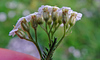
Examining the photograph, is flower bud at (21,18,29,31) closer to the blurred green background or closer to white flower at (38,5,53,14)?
white flower at (38,5,53,14)

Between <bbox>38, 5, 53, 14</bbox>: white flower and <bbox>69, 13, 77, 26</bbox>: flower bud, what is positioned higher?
<bbox>38, 5, 53, 14</bbox>: white flower

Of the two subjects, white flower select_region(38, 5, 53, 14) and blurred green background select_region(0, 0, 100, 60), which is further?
blurred green background select_region(0, 0, 100, 60)

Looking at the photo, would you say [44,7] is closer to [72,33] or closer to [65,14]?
[65,14]

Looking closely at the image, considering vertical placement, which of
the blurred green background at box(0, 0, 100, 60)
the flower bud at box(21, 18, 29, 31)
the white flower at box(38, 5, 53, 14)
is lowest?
the blurred green background at box(0, 0, 100, 60)

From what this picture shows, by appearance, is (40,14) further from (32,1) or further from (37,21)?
(32,1)

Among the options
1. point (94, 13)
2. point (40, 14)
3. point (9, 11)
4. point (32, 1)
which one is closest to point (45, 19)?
point (40, 14)

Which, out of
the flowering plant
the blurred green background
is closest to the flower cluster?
the flowering plant

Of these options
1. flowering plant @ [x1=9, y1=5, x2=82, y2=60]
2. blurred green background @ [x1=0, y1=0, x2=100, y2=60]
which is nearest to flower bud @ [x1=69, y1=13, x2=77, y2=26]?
flowering plant @ [x1=9, y1=5, x2=82, y2=60]

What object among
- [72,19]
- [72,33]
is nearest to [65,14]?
[72,19]
